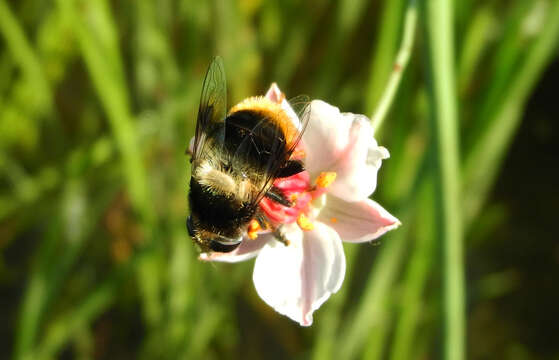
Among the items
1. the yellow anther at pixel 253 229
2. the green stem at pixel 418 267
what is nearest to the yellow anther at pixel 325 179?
the yellow anther at pixel 253 229

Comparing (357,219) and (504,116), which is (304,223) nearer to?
(357,219)

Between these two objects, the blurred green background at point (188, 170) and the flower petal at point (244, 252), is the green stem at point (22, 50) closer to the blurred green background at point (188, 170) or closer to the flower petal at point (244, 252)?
the blurred green background at point (188, 170)

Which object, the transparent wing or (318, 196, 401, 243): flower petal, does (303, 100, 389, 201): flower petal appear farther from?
the transparent wing

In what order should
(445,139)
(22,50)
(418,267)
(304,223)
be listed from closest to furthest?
1. (445,139)
2. (304,223)
3. (418,267)
4. (22,50)

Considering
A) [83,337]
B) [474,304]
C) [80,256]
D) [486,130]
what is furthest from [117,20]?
[474,304]

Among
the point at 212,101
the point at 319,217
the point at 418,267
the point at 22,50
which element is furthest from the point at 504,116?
the point at 22,50

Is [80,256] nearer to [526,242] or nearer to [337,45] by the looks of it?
[337,45]

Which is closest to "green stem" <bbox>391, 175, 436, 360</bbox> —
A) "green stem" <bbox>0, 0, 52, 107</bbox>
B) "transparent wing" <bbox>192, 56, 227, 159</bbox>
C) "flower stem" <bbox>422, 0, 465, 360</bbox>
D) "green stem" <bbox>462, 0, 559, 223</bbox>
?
"green stem" <bbox>462, 0, 559, 223</bbox>
